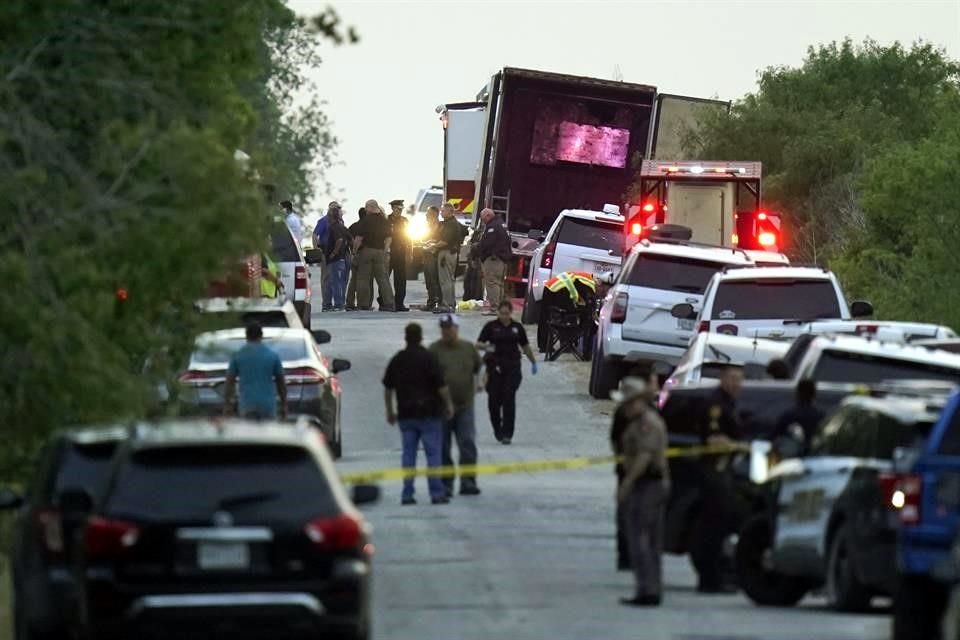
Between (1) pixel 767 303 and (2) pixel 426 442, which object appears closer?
(2) pixel 426 442

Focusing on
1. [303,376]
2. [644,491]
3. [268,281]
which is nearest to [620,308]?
[268,281]

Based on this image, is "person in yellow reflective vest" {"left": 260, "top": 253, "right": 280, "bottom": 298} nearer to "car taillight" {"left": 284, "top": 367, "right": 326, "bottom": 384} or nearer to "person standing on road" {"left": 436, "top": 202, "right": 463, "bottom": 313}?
"car taillight" {"left": 284, "top": 367, "right": 326, "bottom": 384}

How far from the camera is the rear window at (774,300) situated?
3036cm

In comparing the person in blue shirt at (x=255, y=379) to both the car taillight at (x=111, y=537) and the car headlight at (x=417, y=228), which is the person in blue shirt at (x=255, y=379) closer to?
the car taillight at (x=111, y=537)

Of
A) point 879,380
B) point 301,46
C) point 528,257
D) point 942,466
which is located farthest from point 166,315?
point 301,46

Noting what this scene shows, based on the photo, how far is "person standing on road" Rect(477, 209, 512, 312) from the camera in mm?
45094

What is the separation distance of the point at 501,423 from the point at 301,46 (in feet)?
147

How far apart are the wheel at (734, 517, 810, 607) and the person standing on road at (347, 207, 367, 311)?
2811 cm

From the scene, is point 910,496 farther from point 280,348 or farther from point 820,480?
point 280,348

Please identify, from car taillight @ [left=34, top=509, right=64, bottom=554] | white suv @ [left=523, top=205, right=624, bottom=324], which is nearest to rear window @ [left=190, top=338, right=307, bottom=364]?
car taillight @ [left=34, top=509, right=64, bottom=554]

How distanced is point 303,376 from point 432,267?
18.9 metres

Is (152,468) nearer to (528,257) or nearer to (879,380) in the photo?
(879,380)

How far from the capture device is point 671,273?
33.6m

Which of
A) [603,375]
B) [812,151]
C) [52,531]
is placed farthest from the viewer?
[812,151]
